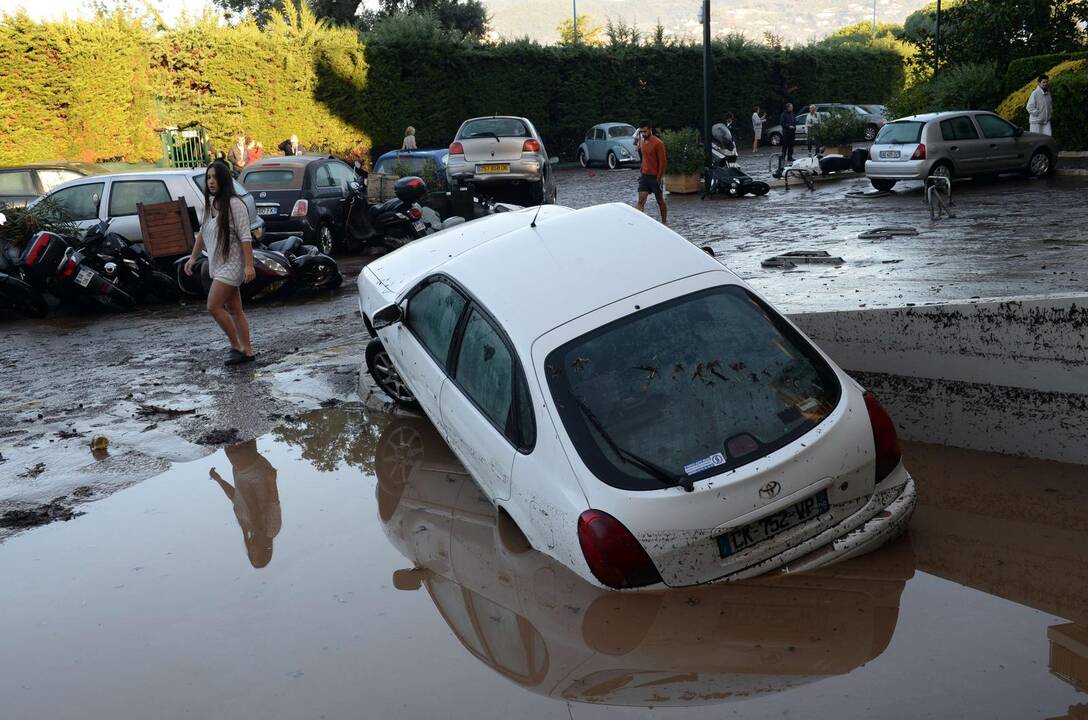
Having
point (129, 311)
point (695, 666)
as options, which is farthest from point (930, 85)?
point (695, 666)

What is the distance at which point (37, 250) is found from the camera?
12070 mm

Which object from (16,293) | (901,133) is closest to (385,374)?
(16,293)

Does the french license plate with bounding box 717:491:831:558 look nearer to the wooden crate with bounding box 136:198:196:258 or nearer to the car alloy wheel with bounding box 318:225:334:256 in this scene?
the wooden crate with bounding box 136:198:196:258

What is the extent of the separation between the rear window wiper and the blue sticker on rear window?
55mm

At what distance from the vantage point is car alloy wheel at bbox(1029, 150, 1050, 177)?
66.4ft

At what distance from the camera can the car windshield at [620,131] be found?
114ft

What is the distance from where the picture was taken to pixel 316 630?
456 centimetres

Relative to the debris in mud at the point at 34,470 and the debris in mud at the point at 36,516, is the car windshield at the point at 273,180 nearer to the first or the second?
the debris in mud at the point at 34,470

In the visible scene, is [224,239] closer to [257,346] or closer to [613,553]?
[257,346]

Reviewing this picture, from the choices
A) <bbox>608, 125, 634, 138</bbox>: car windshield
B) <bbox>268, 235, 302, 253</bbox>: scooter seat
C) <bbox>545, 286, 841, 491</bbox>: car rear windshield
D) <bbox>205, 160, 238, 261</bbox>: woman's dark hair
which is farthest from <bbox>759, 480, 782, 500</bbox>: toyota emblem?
<bbox>608, 125, 634, 138</bbox>: car windshield

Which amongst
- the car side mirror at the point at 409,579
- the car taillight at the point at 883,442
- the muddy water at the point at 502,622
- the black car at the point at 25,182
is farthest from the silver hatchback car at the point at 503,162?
the car taillight at the point at 883,442

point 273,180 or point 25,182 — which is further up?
point 25,182

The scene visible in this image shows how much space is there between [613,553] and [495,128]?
16.7 m

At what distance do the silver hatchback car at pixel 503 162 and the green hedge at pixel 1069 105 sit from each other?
1149cm
